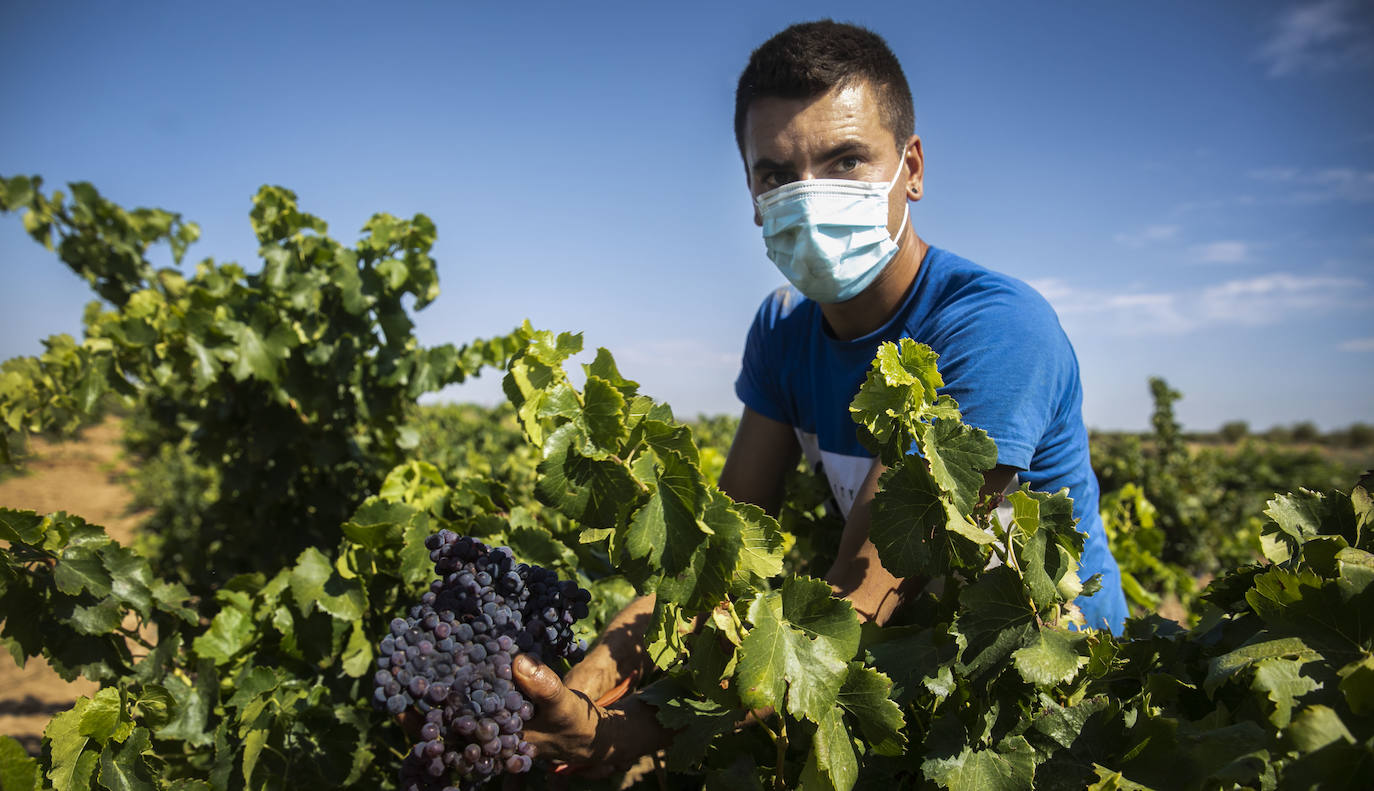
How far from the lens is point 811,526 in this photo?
2.51 metres

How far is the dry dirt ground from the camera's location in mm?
5453

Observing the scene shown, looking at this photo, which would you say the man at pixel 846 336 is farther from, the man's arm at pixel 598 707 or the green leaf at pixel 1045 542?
the green leaf at pixel 1045 542

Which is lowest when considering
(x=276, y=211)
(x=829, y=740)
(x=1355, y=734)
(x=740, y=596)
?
(x=829, y=740)

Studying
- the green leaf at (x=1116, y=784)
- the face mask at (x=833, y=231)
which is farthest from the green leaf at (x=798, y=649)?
the face mask at (x=833, y=231)

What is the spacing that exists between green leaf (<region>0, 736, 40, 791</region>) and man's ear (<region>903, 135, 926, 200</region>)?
94.0 inches

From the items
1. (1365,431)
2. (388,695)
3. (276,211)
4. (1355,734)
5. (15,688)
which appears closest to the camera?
(1355,734)

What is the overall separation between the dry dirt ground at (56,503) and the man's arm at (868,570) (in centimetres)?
203

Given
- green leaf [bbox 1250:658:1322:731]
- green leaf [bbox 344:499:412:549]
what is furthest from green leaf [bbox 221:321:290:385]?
green leaf [bbox 1250:658:1322:731]

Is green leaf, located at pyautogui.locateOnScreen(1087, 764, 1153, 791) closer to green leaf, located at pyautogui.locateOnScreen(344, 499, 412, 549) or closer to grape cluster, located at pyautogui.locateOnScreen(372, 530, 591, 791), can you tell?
grape cluster, located at pyautogui.locateOnScreen(372, 530, 591, 791)

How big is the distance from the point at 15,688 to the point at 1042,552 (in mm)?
8175

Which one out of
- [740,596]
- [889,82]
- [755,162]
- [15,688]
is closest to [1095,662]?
[740,596]

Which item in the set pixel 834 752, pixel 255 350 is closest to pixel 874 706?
pixel 834 752

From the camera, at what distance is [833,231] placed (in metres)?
2.03

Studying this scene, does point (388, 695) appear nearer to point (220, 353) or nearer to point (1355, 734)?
point (1355, 734)
